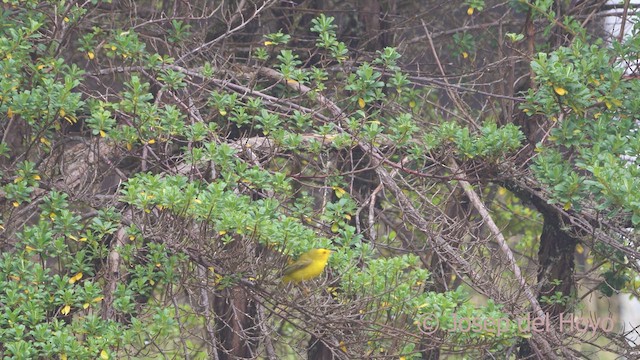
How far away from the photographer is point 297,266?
5133 mm

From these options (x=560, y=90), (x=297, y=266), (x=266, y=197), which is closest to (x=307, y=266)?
(x=297, y=266)

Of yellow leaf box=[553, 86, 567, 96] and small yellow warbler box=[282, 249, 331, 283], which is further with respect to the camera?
yellow leaf box=[553, 86, 567, 96]

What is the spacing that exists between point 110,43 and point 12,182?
3.69 ft

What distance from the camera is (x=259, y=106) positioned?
6402 mm

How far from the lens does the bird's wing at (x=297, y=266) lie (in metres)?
5.10

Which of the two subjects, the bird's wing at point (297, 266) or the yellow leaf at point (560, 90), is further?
the yellow leaf at point (560, 90)

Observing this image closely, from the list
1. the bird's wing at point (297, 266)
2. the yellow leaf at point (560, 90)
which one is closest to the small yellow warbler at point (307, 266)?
the bird's wing at point (297, 266)

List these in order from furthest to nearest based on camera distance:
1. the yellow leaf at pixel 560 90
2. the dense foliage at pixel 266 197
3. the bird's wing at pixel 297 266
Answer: the yellow leaf at pixel 560 90 < the dense foliage at pixel 266 197 < the bird's wing at pixel 297 266

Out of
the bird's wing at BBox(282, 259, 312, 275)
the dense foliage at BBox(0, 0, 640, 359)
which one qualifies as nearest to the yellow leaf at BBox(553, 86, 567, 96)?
the dense foliage at BBox(0, 0, 640, 359)

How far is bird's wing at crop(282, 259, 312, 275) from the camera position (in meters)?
5.10

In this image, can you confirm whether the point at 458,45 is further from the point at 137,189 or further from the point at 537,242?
the point at 137,189

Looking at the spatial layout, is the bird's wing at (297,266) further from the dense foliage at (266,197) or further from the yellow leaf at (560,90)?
the yellow leaf at (560,90)

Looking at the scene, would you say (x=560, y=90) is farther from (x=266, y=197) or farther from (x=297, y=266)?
(x=297, y=266)

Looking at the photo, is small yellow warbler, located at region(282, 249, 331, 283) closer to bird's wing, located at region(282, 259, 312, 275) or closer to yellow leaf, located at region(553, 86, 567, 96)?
bird's wing, located at region(282, 259, 312, 275)
